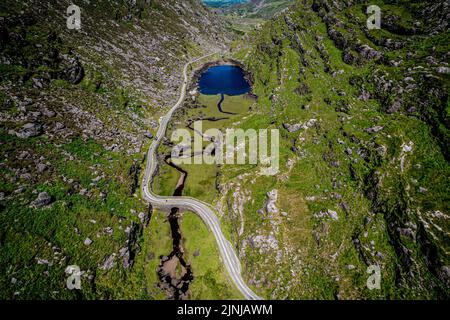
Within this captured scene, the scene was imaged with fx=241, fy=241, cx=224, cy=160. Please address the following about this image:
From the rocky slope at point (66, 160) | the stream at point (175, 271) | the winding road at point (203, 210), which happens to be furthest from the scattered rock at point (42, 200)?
the stream at point (175, 271)

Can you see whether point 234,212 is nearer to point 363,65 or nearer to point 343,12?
point 363,65

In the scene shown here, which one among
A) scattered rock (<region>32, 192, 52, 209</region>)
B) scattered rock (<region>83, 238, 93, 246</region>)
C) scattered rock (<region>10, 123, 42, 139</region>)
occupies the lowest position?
scattered rock (<region>83, 238, 93, 246</region>)

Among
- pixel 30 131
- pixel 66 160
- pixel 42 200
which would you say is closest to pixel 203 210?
pixel 42 200

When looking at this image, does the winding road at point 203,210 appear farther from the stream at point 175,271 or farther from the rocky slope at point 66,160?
the stream at point 175,271

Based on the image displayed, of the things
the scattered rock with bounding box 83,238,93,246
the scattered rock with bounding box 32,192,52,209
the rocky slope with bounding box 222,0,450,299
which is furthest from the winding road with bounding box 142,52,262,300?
the scattered rock with bounding box 32,192,52,209

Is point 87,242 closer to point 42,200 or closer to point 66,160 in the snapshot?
point 42,200

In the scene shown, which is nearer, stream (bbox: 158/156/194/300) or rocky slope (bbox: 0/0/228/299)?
A: rocky slope (bbox: 0/0/228/299)

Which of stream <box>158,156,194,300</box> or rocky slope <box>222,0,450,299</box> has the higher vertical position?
rocky slope <box>222,0,450,299</box>

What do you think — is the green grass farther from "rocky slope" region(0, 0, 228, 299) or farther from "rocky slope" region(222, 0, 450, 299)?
"rocky slope" region(0, 0, 228, 299)
